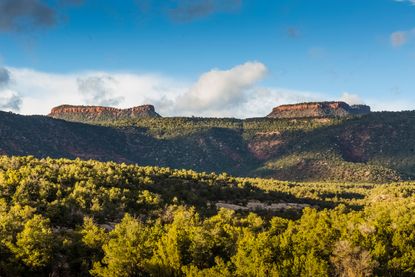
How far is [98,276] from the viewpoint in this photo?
41.4m

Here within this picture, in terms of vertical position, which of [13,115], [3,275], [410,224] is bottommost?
[3,275]

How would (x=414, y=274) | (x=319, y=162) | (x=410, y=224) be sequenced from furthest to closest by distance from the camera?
(x=319, y=162), (x=410, y=224), (x=414, y=274)

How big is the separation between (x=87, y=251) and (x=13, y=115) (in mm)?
143075

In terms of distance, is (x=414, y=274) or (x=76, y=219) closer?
(x=414, y=274)

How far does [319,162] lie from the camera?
172 meters

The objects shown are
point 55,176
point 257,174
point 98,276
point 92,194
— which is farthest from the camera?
point 257,174

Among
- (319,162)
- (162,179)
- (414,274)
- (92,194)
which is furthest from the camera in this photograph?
(319,162)

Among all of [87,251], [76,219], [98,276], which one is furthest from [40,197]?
[98,276]

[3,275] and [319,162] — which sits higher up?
[319,162]

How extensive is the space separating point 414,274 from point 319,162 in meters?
128

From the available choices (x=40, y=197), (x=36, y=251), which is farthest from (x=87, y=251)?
(x=40, y=197)

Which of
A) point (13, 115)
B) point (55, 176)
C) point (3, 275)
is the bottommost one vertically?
point (3, 275)

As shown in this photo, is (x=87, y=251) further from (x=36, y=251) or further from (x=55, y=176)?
(x=55, y=176)

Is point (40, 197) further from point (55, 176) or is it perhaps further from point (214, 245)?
point (214, 245)
